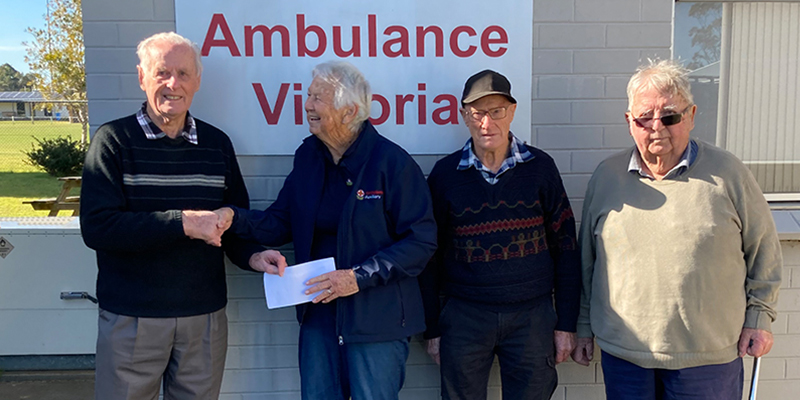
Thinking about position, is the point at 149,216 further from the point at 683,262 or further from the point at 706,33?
the point at 706,33

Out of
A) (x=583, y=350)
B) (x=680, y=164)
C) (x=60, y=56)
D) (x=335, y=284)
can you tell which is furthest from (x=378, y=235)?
(x=60, y=56)

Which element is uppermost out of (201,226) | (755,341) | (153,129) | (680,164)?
(153,129)

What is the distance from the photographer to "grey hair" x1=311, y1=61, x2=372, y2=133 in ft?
6.97

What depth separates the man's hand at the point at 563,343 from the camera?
2.31 meters

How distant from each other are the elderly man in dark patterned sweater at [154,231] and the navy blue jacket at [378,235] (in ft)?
1.39

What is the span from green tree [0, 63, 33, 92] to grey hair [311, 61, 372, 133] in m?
4.65

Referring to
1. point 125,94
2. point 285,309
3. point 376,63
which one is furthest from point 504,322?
point 125,94

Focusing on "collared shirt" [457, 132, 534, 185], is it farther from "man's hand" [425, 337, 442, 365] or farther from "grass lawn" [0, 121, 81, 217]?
"grass lawn" [0, 121, 81, 217]

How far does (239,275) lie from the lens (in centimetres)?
275

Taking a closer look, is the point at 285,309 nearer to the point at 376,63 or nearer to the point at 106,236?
the point at 106,236

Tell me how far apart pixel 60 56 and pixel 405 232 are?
15.8 feet

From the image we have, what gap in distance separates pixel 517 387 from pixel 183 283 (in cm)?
146

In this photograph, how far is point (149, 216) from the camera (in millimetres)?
2006

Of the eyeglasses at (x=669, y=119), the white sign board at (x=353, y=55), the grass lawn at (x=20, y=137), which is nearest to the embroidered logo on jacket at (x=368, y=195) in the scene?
the white sign board at (x=353, y=55)
